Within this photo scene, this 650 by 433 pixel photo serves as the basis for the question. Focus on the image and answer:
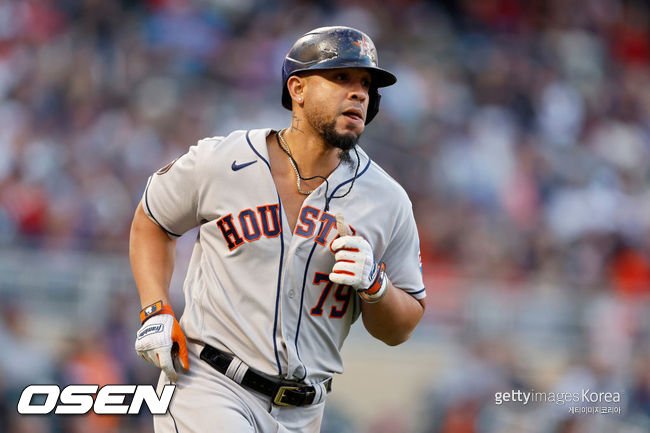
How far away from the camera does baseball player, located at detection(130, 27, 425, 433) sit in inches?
133

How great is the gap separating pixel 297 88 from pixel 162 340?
3.75ft

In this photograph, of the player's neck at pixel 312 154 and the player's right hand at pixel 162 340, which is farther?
the player's neck at pixel 312 154

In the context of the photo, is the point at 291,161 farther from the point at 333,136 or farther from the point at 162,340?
the point at 162,340

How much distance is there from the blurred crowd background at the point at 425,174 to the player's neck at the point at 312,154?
4055 mm

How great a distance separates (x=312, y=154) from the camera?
366 centimetres

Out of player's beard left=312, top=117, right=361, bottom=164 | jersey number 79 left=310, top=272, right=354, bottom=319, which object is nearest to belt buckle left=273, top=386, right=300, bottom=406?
jersey number 79 left=310, top=272, right=354, bottom=319

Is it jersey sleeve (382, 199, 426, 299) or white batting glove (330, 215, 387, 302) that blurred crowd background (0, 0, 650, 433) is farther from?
white batting glove (330, 215, 387, 302)

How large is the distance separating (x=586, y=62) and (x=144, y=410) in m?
8.62

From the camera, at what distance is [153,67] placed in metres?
10.1

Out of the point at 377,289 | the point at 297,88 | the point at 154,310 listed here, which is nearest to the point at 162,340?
the point at 154,310

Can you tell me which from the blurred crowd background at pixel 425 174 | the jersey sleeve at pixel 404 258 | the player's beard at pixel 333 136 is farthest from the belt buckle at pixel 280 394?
the blurred crowd background at pixel 425 174

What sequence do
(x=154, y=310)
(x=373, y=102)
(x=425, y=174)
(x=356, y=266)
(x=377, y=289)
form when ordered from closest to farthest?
(x=356, y=266) < (x=377, y=289) < (x=154, y=310) < (x=373, y=102) < (x=425, y=174)

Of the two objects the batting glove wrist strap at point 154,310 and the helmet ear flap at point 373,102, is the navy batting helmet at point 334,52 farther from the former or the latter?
the batting glove wrist strap at point 154,310

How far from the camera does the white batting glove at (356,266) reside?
128 inches
